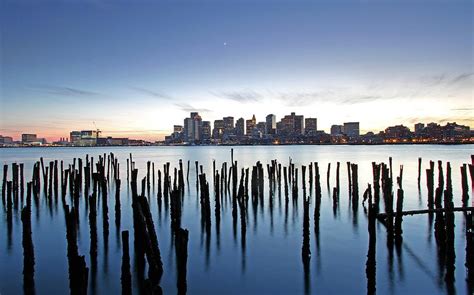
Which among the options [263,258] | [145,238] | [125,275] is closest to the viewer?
[125,275]

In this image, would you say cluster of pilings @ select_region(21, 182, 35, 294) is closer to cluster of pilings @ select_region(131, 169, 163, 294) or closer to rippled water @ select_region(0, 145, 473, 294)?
rippled water @ select_region(0, 145, 473, 294)

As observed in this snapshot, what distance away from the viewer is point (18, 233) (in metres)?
12.9

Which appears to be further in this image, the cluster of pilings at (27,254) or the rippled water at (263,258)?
the rippled water at (263,258)

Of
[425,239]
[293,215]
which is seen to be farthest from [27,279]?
[425,239]

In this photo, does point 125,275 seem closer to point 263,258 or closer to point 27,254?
point 27,254

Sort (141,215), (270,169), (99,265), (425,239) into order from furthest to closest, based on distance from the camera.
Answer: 1. (270,169)
2. (425,239)
3. (99,265)
4. (141,215)

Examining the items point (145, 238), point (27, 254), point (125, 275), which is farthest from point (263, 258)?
point (27, 254)

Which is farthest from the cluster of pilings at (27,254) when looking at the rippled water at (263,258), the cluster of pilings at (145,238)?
the cluster of pilings at (145,238)

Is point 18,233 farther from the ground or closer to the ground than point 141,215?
closer to the ground

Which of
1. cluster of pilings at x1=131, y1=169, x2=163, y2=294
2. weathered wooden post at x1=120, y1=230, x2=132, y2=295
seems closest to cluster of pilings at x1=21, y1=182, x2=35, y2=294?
cluster of pilings at x1=131, y1=169, x2=163, y2=294

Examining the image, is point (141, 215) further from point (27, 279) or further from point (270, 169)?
point (270, 169)

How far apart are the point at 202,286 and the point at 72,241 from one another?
10.9 feet

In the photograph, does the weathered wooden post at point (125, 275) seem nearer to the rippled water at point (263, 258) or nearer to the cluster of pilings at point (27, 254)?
the rippled water at point (263, 258)

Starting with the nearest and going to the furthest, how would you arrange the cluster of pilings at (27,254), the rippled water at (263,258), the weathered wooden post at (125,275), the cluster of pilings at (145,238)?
1. the weathered wooden post at (125,275)
2. the cluster of pilings at (27,254)
3. the cluster of pilings at (145,238)
4. the rippled water at (263,258)
